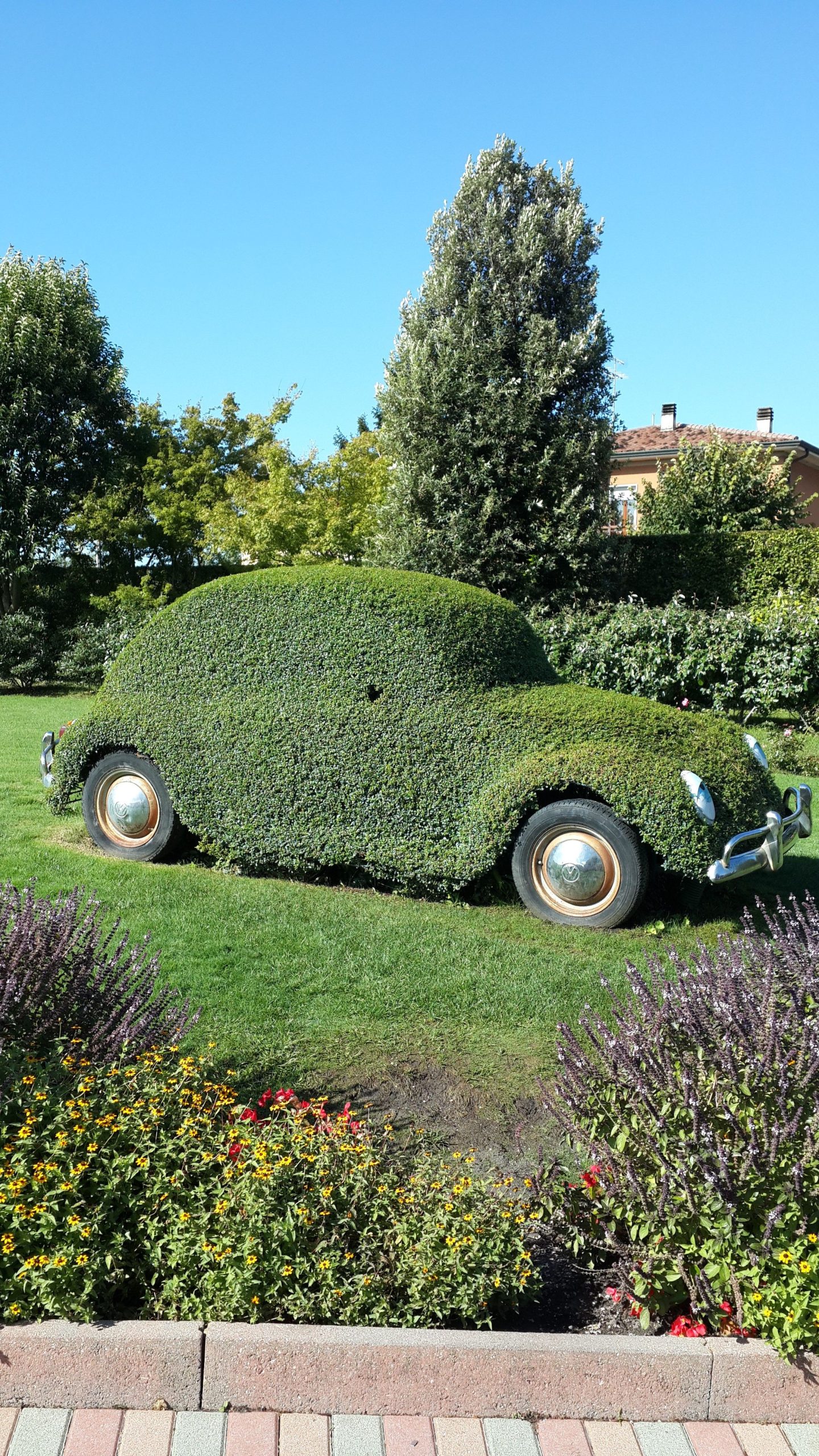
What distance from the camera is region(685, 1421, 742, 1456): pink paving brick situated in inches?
102

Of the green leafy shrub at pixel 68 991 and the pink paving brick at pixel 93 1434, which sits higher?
the green leafy shrub at pixel 68 991

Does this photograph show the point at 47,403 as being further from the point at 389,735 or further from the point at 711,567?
the point at 389,735

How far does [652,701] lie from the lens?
7.48 meters

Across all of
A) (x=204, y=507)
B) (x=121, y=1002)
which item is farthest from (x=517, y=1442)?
(x=204, y=507)

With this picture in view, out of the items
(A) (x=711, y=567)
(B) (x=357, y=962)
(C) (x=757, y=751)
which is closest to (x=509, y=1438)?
(B) (x=357, y=962)

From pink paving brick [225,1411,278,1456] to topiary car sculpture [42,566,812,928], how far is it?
4.13 m

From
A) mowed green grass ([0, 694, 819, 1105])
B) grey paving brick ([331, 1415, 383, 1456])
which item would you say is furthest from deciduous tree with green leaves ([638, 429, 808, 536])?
grey paving brick ([331, 1415, 383, 1456])

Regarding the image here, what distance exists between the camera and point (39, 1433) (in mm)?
2576

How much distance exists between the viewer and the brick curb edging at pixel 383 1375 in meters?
2.67

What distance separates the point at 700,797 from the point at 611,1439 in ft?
13.3

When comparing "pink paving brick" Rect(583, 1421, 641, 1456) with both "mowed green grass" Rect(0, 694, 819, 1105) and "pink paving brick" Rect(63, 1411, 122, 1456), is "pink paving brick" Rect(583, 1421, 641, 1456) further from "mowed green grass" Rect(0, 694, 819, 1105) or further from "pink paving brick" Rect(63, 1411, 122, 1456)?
"mowed green grass" Rect(0, 694, 819, 1105)

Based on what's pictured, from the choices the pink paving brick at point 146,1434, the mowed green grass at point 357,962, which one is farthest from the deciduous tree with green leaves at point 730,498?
the pink paving brick at point 146,1434

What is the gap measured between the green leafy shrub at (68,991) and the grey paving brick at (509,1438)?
1.68m

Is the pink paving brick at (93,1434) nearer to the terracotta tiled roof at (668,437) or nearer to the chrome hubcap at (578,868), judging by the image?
the chrome hubcap at (578,868)
